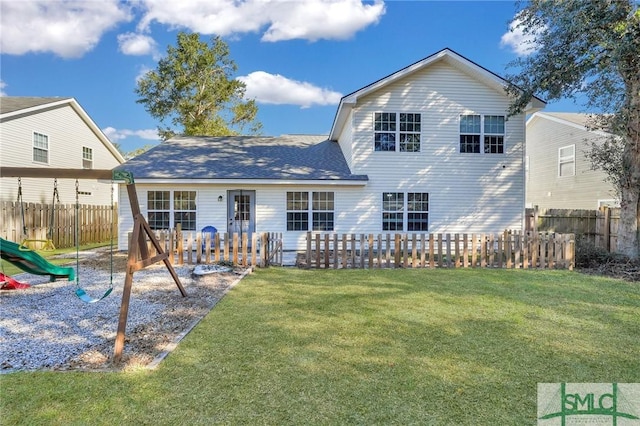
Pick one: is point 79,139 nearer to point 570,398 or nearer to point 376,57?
point 376,57

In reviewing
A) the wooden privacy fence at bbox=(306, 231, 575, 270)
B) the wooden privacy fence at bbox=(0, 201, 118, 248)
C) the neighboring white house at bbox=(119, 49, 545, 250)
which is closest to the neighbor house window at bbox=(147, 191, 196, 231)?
the neighboring white house at bbox=(119, 49, 545, 250)

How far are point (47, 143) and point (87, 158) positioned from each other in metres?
3.12

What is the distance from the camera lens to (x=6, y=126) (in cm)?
1540

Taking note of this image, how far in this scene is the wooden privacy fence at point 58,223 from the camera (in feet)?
45.3

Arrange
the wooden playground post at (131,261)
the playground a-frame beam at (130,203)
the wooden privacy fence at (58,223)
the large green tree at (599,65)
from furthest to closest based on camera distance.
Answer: the wooden privacy fence at (58,223) → the large green tree at (599,65) → the playground a-frame beam at (130,203) → the wooden playground post at (131,261)

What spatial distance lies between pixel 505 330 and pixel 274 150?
1292 centimetres

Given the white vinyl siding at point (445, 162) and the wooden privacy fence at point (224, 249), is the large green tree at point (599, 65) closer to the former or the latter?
the white vinyl siding at point (445, 162)

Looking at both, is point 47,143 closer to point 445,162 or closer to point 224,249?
point 224,249

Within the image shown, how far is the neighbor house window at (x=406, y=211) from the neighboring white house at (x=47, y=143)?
1246 cm

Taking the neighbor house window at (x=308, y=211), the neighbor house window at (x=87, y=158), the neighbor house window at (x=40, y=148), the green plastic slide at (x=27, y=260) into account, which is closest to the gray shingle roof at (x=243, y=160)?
the neighbor house window at (x=308, y=211)

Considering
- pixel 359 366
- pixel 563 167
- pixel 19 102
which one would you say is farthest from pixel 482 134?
pixel 19 102

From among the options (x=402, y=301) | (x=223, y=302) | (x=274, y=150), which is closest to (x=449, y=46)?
(x=274, y=150)

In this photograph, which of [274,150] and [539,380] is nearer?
[539,380]

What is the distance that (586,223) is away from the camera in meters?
12.3
